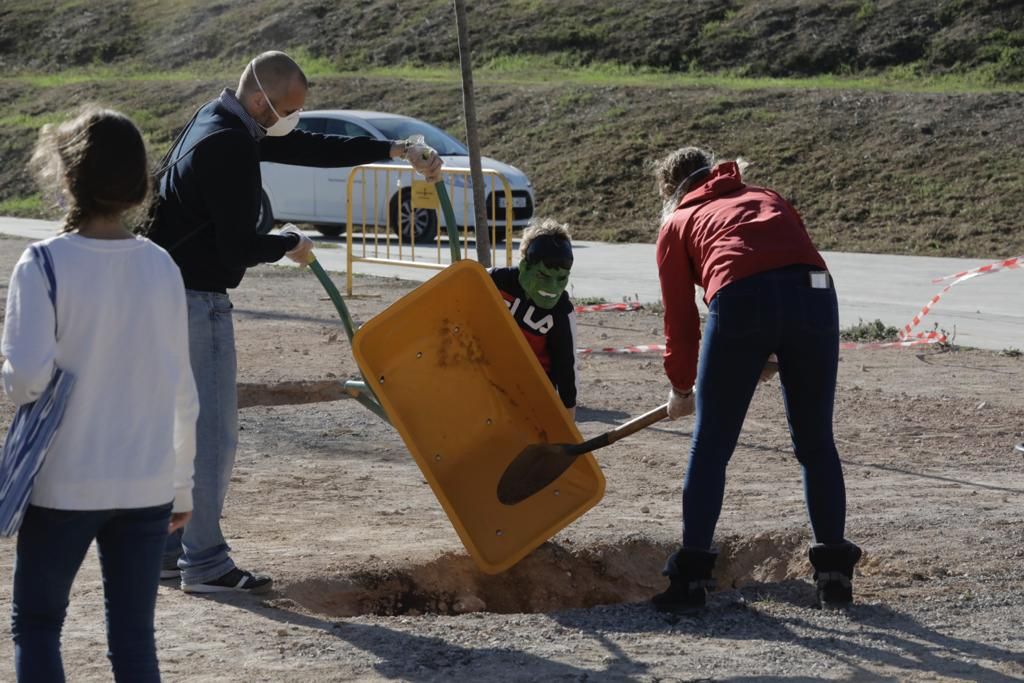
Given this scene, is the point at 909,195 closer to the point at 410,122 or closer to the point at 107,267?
the point at 410,122

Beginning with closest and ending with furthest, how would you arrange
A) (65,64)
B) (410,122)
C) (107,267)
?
(107,267)
(410,122)
(65,64)

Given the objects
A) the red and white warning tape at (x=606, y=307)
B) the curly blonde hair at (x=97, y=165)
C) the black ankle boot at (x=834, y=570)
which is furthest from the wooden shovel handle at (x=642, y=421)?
the red and white warning tape at (x=606, y=307)

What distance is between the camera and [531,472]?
5.08 metres

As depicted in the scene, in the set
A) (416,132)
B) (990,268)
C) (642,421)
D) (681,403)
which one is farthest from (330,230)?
(681,403)

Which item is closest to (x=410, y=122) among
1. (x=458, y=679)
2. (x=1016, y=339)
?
(x=1016, y=339)

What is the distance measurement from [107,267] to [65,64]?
36.7 meters

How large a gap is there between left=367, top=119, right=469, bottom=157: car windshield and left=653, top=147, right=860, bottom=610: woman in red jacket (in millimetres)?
13168

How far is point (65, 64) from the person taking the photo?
122 ft

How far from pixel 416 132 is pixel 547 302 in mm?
12901

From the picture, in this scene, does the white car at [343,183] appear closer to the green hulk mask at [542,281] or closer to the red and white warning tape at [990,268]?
the red and white warning tape at [990,268]

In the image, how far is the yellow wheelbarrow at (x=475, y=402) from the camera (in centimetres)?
504

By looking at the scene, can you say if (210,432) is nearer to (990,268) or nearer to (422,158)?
(422,158)

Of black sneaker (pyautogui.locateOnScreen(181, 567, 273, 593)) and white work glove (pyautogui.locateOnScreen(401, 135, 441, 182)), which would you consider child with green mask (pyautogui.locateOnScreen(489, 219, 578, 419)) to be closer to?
white work glove (pyautogui.locateOnScreen(401, 135, 441, 182))

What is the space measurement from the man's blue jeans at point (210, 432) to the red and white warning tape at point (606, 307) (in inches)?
291
